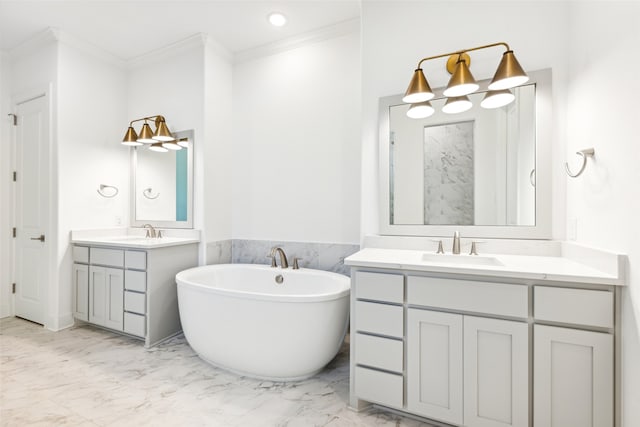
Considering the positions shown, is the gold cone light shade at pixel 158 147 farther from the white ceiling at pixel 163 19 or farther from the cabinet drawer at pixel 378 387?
the cabinet drawer at pixel 378 387

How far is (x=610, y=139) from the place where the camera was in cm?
142

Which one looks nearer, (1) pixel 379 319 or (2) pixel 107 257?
(1) pixel 379 319

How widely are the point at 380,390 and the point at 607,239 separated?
4.30 ft

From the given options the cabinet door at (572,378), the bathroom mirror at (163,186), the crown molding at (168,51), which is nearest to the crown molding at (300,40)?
the crown molding at (168,51)

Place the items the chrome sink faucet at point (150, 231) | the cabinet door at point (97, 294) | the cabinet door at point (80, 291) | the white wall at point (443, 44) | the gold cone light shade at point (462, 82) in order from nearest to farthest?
1. the gold cone light shade at point (462, 82)
2. the white wall at point (443, 44)
3. the cabinet door at point (97, 294)
4. the cabinet door at point (80, 291)
5. the chrome sink faucet at point (150, 231)

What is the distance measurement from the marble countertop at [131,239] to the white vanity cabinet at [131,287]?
5cm

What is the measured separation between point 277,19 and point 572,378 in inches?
121

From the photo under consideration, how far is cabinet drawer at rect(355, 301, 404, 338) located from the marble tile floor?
49 cm

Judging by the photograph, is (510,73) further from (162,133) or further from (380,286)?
(162,133)

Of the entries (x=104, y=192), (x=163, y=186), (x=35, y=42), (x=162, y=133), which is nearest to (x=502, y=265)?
(x=162, y=133)

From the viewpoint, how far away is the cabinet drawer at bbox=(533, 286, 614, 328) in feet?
4.25

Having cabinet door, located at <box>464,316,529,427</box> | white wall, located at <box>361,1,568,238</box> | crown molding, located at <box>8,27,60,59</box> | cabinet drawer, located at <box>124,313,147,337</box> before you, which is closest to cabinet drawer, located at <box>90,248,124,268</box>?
cabinet drawer, located at <box>124,313,147,337</box>

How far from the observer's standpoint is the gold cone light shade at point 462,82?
1737 mm

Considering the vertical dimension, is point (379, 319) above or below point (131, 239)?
below
